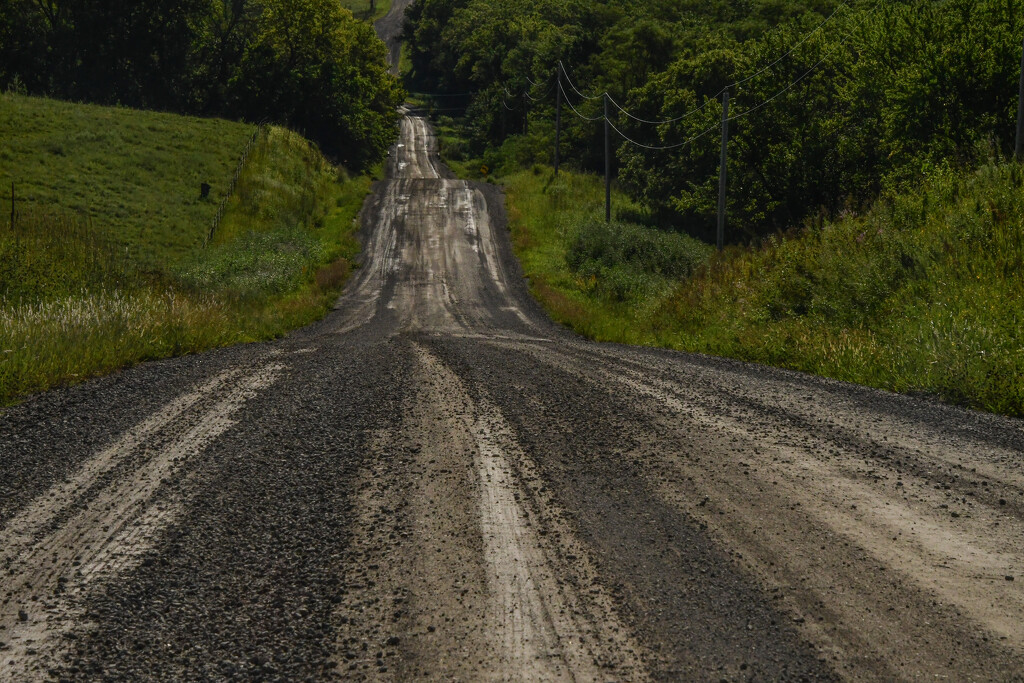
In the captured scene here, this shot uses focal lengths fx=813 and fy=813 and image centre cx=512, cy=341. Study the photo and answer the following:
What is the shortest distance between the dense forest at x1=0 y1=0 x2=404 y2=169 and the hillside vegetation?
1234 centimetres

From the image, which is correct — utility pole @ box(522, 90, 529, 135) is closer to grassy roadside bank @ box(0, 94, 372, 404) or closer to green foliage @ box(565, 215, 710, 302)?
grassy roadside bank @ box(0, 94, 372, 404)

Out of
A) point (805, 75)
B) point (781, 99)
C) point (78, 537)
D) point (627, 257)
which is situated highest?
point (805, 75)

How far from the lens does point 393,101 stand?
80.1m

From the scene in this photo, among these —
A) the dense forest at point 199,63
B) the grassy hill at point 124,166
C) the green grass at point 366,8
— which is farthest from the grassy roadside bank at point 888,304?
the green grass at point 366,8

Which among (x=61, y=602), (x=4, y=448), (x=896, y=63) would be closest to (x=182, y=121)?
(x=896, y=63)

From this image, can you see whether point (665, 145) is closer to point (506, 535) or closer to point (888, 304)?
point (888, 304)

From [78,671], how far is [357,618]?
1.10 metres

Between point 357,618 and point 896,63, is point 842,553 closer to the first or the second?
point 357,618

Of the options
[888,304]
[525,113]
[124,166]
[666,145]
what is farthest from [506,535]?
[525,113]

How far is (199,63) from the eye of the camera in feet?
211

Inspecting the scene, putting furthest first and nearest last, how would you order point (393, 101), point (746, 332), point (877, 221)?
point (393, 101)
point (877, 221)
point (746, 332)

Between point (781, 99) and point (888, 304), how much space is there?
24.5 meters

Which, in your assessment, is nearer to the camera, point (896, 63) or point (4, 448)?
point (4, 448)

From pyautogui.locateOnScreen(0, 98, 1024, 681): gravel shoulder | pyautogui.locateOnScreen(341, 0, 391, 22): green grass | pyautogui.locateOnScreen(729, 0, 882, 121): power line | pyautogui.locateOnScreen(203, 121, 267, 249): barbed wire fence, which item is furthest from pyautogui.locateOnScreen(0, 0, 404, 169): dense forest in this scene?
pyautogui.locateOnScreen(341, 0, 391, 22): green grass
